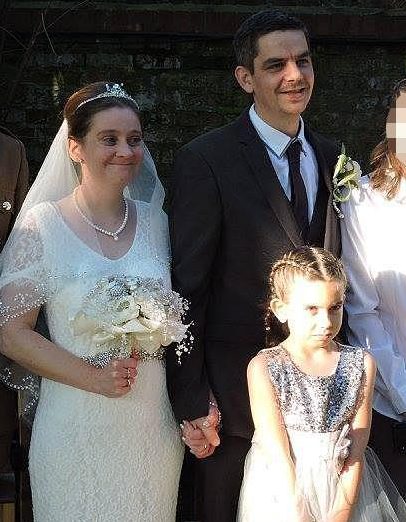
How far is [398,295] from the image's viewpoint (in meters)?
3.67

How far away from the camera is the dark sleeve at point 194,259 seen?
3.54m

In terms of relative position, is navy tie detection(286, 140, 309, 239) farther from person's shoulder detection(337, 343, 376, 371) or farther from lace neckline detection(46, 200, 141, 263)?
lace neckline detection(46, 200, 141, 263)

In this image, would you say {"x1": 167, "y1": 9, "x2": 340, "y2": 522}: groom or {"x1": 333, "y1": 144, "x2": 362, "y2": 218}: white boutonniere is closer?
{"x1": 167, "y1": 9, "x2": 340, "y2": 522}: groom

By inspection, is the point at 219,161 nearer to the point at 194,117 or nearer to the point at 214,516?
the point at 214,516

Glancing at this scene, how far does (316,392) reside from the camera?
3402 millimetres

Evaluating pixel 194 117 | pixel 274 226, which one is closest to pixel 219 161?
pixel 274 226

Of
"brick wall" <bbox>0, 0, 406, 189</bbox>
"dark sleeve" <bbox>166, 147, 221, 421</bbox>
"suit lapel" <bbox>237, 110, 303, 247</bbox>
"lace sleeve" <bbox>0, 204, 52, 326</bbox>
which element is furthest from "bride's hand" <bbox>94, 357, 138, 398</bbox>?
"brick wall" <bbox>0, 0, 406, 189</bbox>

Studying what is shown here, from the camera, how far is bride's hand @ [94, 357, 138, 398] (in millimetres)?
3426

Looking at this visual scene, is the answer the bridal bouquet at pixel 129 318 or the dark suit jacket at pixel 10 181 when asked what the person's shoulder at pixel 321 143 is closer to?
the bridal bouquet at pixel 129 318

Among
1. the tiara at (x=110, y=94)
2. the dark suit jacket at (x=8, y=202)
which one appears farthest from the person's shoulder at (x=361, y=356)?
the dark suit jacket at (x=8, y=202)

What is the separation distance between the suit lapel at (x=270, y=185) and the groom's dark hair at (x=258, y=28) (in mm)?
321

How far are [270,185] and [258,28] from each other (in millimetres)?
611

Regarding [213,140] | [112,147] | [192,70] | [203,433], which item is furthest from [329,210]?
[192,70]

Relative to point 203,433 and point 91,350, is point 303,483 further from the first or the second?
point 91,350
